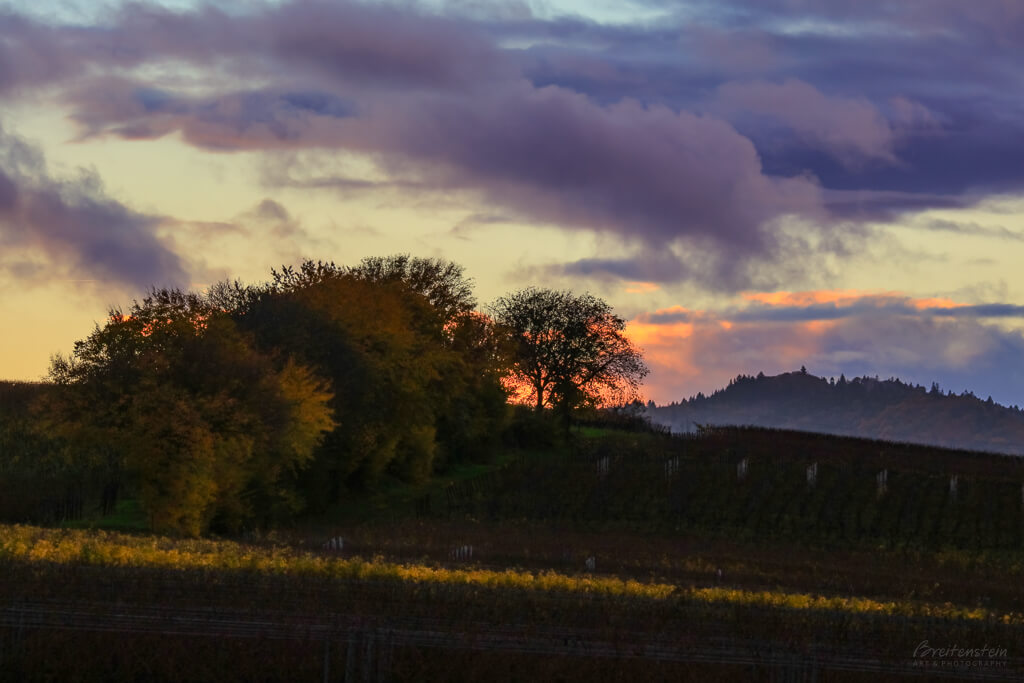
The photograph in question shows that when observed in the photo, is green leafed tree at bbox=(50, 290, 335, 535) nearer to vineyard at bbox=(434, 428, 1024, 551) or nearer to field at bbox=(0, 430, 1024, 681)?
field at bbox=(0, 430, 1024, 681)

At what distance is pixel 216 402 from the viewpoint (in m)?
62.2

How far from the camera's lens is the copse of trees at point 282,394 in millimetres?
61969

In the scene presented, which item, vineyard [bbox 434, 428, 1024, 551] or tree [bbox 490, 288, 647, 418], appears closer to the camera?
vineyard [bbox 434, 428, 1024, 551]

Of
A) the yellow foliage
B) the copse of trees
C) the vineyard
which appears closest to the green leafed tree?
the copse of trees

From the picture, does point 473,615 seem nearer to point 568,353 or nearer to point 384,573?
point 384,573

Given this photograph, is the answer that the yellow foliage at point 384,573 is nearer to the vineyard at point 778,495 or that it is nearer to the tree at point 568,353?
the vineyard at point 778,495

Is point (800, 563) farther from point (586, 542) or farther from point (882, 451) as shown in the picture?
point (882, 451)

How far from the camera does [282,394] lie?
66.1m

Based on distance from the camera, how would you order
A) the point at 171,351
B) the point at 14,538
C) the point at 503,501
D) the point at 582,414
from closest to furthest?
the point at 14,538 → the point at 171,351 → the point at 503,501 → the point at 582,414

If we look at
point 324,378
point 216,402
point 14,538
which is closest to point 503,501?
point 324,378

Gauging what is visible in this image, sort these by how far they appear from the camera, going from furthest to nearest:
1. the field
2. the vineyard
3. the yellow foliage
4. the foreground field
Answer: the vineyard, the yellow foliage, the field, the foreground field

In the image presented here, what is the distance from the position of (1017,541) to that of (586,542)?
1002 inches

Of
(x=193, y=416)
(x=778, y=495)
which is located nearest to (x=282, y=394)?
(x=193, y=416)

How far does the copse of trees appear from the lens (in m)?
62.0
